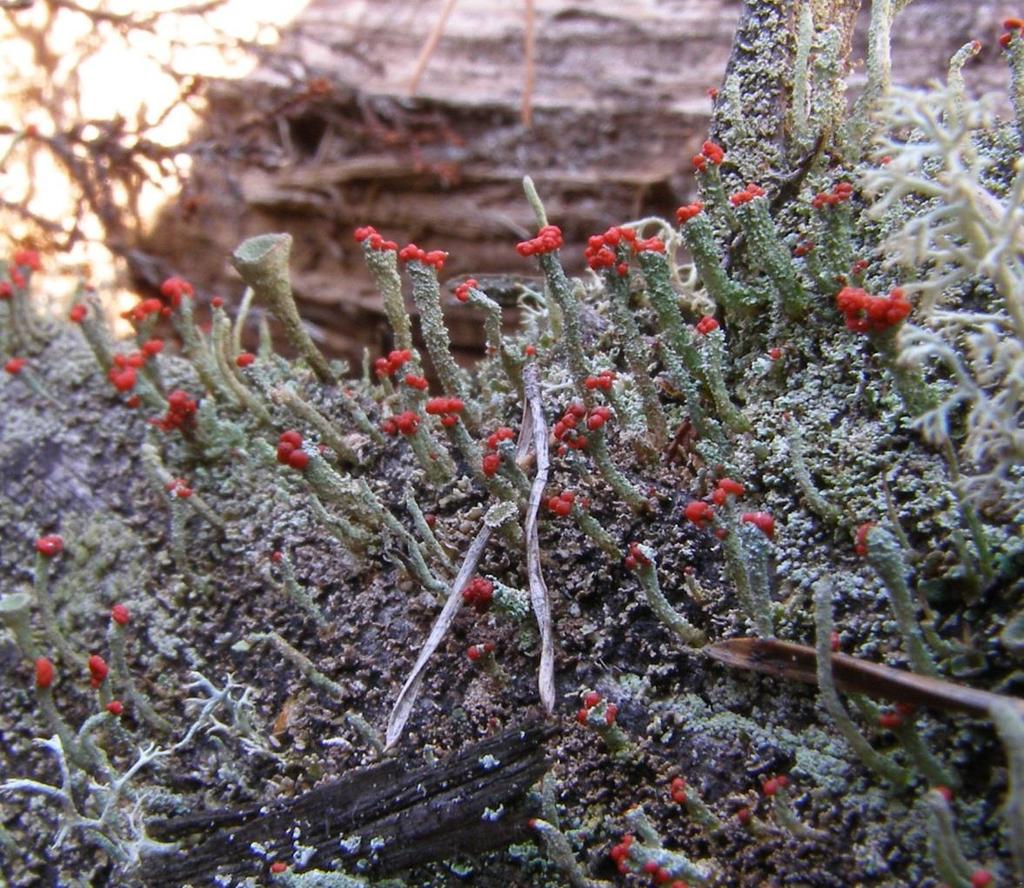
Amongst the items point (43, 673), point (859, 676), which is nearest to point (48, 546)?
point (43, 673)

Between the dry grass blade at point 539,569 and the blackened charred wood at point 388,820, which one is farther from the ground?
the dry grass blade at point 539,569

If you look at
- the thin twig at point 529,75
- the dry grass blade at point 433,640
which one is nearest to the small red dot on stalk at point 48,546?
the dry grass blade at point 433,640

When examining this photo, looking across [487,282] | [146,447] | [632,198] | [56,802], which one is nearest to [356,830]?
[56,802]

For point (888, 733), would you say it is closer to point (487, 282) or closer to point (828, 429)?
point (828, 429)

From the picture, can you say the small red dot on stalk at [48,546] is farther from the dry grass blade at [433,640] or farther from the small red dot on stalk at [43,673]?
the dry grass blade at [433,640]

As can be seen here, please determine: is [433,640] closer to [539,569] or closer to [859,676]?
[539,569]

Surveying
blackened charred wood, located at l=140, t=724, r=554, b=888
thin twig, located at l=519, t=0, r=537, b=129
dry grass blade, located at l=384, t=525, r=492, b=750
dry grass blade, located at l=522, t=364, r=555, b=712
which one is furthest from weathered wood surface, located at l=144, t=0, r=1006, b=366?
blackened charred wood, located at l=140, t=724, r=554, b=888

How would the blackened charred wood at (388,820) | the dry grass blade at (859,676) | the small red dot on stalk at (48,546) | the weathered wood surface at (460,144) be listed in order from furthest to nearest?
the weathered wood surface at (460,144)
the small red dot on stalk at (48,546)
the blackened charred wood at (388,820)
the dry grass blade at (859,676)
